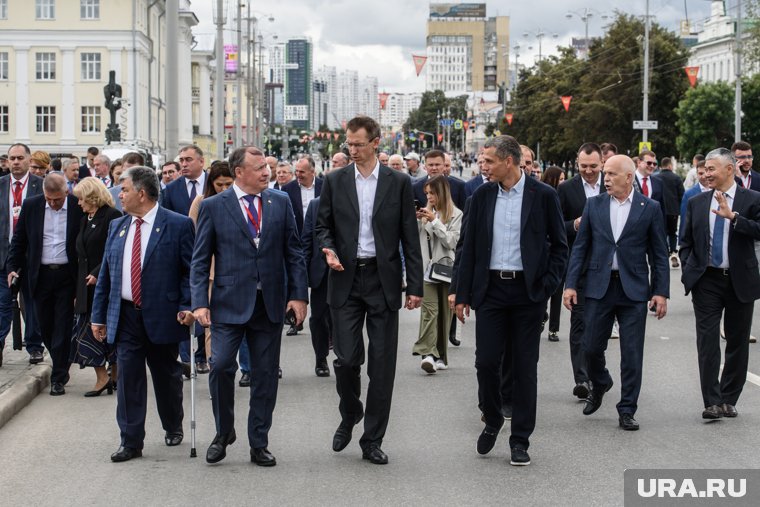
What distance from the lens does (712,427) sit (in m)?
8.90

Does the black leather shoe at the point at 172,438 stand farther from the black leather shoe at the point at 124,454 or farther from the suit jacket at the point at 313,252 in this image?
the suit jacket at the point at 313,252

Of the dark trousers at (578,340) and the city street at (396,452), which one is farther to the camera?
the dark trousers at (578,340)

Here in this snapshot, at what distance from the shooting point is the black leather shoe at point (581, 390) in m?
9.98

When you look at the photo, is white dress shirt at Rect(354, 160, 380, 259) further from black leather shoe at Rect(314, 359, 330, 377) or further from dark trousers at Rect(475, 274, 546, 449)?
black leather shoe at Rect(314, 359, 330, 377)

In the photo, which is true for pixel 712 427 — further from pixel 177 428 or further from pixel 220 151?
pixel 220 151

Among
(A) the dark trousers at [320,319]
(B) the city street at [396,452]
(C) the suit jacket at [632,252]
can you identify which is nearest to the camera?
(B) the city street at [396,452]

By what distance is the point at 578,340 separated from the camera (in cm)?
1027

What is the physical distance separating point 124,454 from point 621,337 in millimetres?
3718

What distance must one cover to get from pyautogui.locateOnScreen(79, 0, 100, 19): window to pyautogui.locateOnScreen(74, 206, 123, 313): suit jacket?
253 ft

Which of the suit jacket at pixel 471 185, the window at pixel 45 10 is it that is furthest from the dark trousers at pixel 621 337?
the window at pixel 45 10

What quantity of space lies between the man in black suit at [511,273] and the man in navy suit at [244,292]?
47.1 inches

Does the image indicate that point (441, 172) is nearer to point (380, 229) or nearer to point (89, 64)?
point (380, 229)

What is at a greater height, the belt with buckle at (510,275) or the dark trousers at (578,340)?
the belt with buckle at (510,275)

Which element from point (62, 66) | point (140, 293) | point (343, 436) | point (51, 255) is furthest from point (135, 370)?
point (62, 66)
